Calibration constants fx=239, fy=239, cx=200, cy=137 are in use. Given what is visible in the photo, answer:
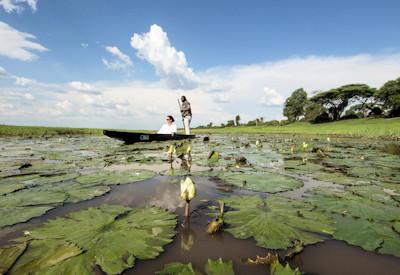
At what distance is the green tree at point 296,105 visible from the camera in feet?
189

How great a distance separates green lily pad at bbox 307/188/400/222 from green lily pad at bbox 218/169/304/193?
0.45 metres

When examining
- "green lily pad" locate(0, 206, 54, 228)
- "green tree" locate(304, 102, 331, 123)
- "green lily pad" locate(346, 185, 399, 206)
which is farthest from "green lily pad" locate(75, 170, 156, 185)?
"green tree" locate(304, 102, 331, 123)

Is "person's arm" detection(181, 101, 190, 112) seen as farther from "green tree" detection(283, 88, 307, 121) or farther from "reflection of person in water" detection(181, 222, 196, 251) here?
"green tree" detection(283, 88, 307, 121)

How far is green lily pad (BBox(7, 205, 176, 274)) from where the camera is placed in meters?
1.61

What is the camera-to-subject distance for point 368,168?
5.40 meters

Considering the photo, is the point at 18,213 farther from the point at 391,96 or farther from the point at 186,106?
the point at 391,96

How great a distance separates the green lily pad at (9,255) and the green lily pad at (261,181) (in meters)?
2.82

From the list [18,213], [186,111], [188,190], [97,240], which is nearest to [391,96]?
[186,111]

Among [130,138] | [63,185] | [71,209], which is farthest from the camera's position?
[130,138]

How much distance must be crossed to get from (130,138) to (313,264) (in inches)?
444

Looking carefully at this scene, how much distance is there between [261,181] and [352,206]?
1450mm

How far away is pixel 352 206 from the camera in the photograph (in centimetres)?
283

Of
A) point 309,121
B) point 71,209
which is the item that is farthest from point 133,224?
point 309,121

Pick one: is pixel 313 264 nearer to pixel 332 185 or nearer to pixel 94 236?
pixel 94 236
